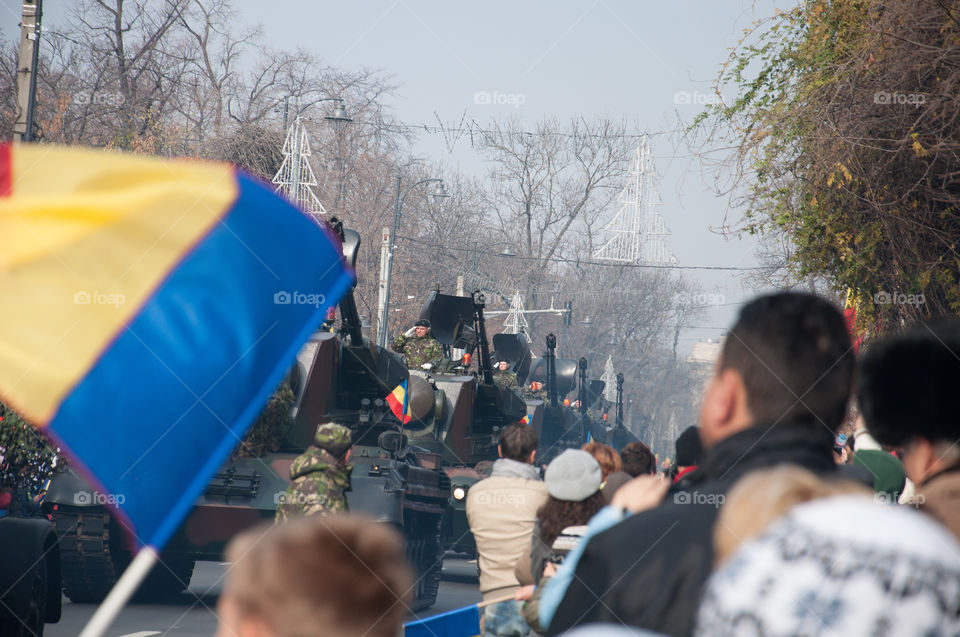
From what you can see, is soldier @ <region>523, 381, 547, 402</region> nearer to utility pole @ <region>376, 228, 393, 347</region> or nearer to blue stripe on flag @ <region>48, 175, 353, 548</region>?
utility pole @ <region>376, 228, 393, 347</region>

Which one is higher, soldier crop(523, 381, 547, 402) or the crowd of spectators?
the crowd of spectators

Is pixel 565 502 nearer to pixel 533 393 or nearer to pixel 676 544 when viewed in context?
pixel 676 544

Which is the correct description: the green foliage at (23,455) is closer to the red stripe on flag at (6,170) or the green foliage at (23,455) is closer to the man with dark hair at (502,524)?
the man with dark hair at (502,524)

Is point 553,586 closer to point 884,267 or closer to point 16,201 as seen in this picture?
point 16,201

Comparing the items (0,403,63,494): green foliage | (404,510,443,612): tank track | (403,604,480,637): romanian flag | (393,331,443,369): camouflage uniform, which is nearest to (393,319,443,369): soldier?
(393,331,443,369): camouflage uniform

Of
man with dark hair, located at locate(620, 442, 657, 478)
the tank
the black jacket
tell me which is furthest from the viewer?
the tank

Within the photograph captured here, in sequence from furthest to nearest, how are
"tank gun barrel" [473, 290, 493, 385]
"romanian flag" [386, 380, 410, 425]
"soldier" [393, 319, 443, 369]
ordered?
"tank gun barrel" [473, 290, 493, 385] < "soldier" [393, 319, 443, 369] < "romanian flag" [386, 380, 410, 425]

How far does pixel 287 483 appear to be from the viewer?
1098cm

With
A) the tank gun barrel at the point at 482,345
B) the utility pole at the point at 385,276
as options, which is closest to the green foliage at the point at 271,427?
the tank gun barrel at the point at 482,345

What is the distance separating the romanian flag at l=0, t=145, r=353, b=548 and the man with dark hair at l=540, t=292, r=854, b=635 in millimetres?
1390

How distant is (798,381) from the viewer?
2.15 m

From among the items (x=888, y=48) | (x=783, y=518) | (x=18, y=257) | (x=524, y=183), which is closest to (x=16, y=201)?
(x=18, y=257)

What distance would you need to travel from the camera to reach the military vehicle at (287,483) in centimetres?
1037

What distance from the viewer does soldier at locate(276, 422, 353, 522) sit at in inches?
290
